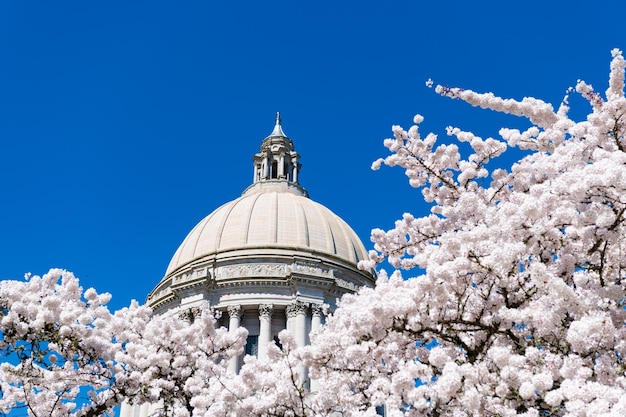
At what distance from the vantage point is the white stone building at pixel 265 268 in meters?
53.5

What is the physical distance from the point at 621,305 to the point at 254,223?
51736 mm

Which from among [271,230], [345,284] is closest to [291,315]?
[345,284]

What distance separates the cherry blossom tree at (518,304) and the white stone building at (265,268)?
38.1m

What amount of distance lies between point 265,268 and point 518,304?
45153 millimetres

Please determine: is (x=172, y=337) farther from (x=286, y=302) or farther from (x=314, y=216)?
(x=314, y=216)

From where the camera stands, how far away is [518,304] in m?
11.2

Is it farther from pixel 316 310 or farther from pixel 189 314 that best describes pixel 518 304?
pixel 189 314

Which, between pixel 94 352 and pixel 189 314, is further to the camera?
pixel 189 314

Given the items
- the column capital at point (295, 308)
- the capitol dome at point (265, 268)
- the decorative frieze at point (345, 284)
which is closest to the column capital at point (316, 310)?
the capitol dome at point (265, 268)

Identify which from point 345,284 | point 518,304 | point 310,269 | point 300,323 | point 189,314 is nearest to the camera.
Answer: point 518,304

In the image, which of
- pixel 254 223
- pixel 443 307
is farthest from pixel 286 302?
pixel 443 307

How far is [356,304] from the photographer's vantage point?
11758mm

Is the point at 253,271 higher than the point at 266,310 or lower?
higher

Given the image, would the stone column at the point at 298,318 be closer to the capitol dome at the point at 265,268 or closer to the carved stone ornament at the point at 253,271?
the capitol dome at the point at 265,268
